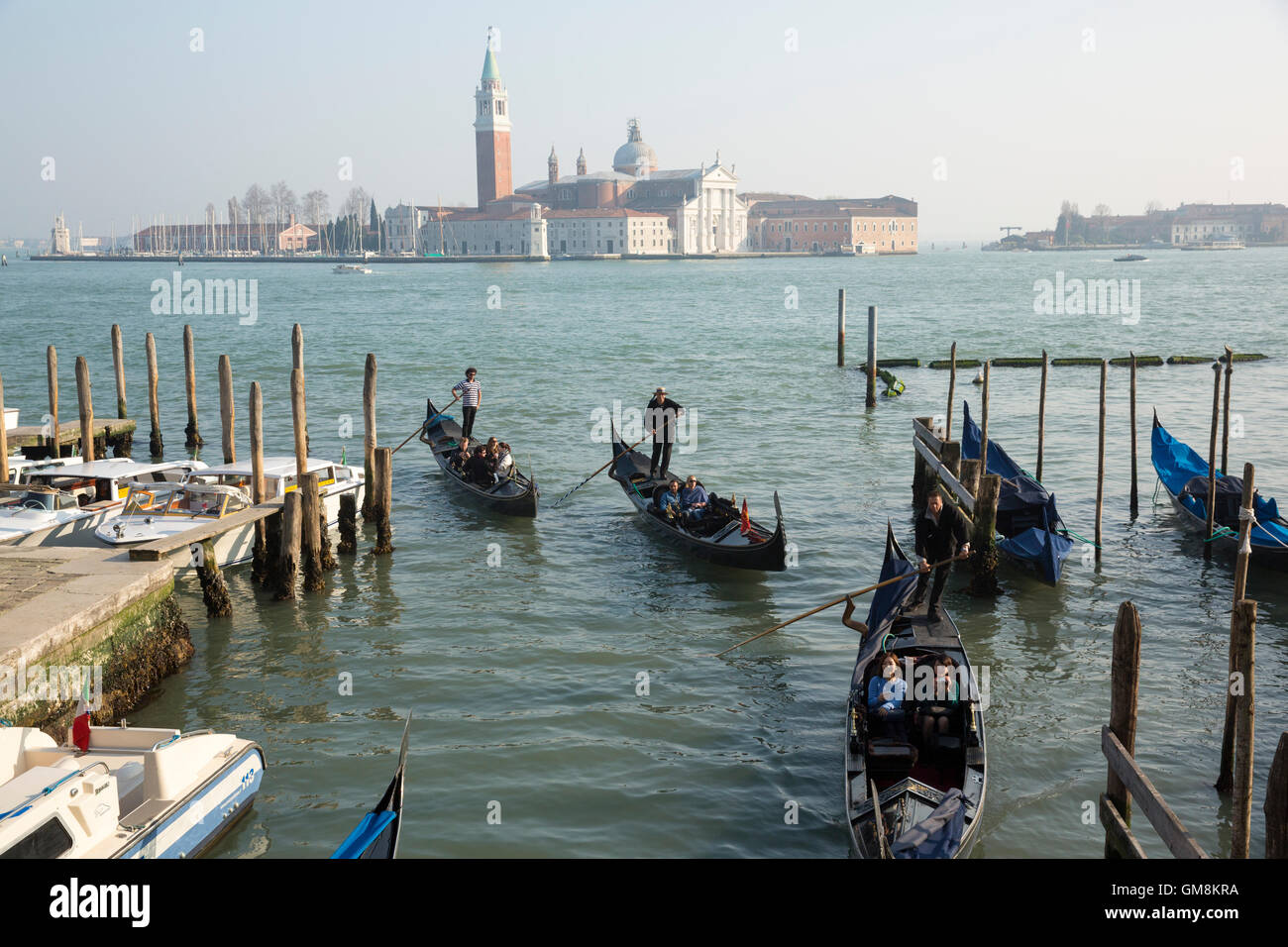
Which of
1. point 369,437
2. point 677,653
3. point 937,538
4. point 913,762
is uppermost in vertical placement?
point 369,437

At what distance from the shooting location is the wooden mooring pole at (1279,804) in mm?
3582

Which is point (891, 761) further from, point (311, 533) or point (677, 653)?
point (311, 533)

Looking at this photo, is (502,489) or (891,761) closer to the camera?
(891,761)

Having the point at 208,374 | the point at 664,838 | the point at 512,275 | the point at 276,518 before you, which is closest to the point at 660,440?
the point at 276,518

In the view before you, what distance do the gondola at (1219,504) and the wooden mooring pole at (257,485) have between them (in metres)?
7.38

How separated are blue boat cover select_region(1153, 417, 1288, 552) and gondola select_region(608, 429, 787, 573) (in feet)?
12.6

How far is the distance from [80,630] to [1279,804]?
5961mm

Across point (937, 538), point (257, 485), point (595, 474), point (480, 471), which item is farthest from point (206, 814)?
point (595, 474)

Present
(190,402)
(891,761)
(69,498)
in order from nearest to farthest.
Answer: (891,761) < (69,498) < (190,402)

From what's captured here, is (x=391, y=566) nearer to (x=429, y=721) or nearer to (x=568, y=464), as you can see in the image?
(x=429, y=721)

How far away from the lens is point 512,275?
272 ft

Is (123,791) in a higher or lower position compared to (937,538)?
lower

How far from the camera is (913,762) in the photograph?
5.37 metres

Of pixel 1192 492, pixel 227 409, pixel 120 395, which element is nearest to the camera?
pixel 1192 492
